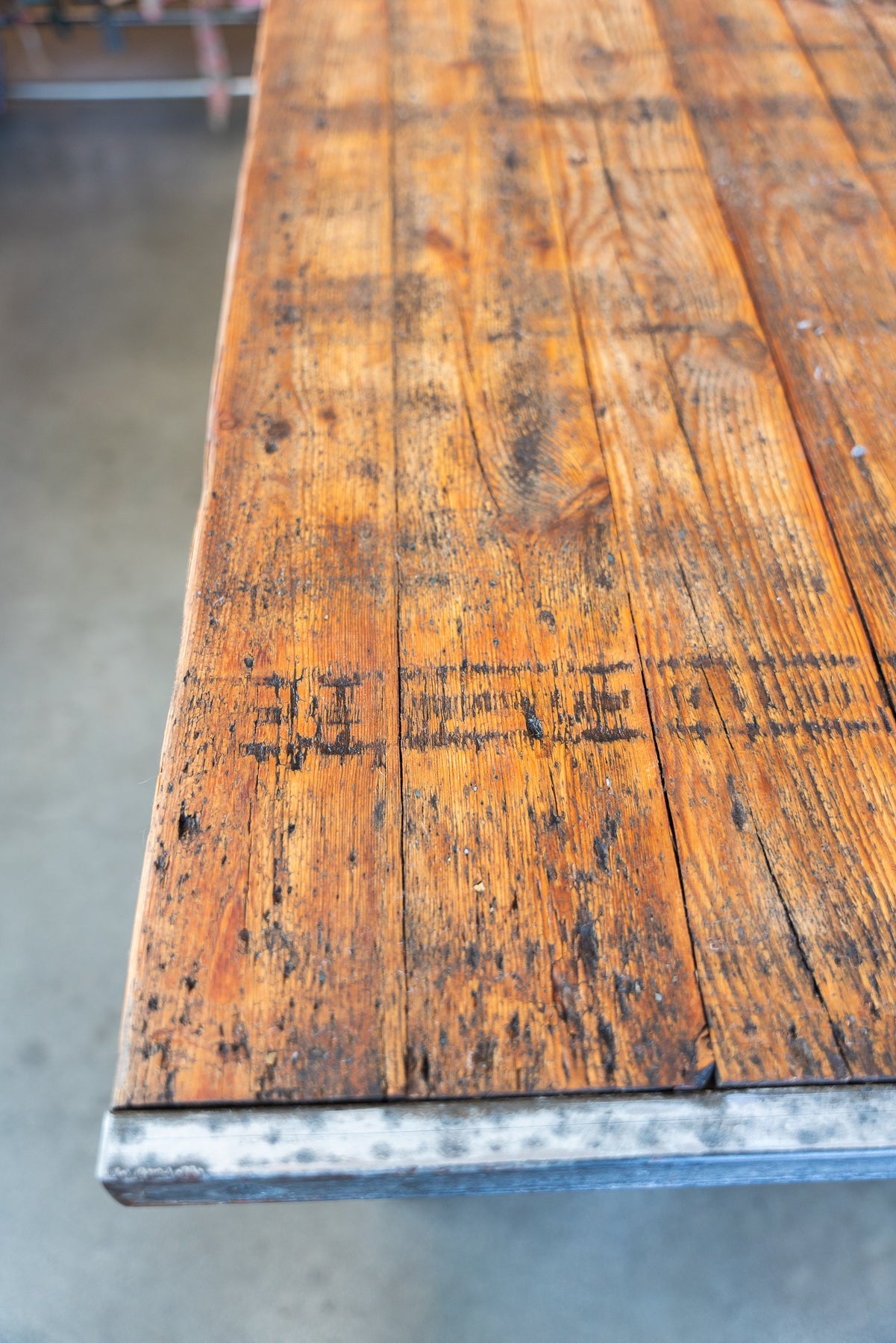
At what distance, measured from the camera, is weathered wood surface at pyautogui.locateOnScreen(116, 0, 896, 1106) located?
58 centimetres

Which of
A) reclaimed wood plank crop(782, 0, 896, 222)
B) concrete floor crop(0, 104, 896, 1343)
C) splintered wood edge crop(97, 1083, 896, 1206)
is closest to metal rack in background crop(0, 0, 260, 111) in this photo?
concrete floor crop(0, 104, 896, 1343)

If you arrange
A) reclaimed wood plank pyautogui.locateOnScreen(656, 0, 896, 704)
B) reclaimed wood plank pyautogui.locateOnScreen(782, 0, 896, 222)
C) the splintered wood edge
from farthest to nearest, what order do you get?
reclaimed wood plank pyautogui.locateOnScreen(782, 0, 896, 222) → reclaimed wood plank pyautogui.locateOnScreen(656, 0, 896, 704) → the splintered wood edge

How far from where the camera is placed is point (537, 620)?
0.73 m

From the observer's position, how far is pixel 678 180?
3.46 ft

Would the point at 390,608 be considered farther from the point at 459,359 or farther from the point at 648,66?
the point at 648,66

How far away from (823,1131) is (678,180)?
3.12ft

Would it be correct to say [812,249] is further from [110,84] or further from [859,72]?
[110,84]

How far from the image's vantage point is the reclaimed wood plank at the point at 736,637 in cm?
59

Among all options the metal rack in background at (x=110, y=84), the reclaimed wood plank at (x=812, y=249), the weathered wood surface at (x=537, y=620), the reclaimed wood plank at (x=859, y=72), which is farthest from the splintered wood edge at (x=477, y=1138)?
the metal rack in background at (x=110, y=84)

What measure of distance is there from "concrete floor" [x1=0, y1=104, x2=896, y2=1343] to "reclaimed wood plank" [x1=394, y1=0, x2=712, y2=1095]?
84 centimetres

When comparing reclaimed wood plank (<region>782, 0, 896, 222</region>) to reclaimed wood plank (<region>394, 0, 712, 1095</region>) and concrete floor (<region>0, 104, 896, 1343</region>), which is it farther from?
concrete floor (<region>0, 104, 896, 1343</region>)

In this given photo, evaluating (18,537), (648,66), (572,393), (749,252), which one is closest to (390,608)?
(572,393)

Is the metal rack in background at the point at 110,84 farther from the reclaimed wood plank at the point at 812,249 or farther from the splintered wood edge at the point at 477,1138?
the splintered wood edge at the point at 477,1138

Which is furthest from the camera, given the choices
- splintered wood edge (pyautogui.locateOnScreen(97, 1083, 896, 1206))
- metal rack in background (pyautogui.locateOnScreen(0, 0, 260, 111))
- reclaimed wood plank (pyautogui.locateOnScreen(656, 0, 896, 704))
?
metal rack in background (pyautogui.locateOnScreen(0, 0, 260, 111))
